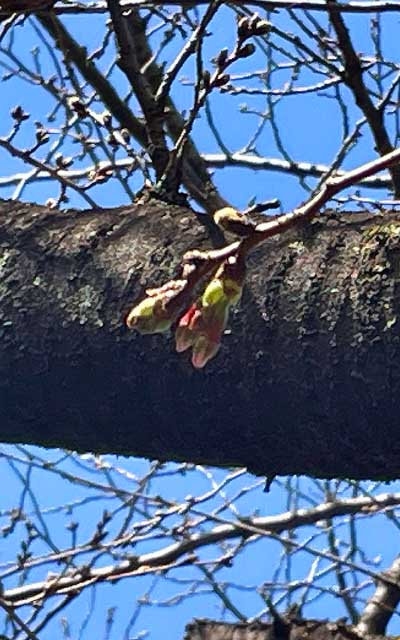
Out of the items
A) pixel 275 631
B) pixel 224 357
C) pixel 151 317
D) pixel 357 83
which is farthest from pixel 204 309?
Answer: pixel 357 83

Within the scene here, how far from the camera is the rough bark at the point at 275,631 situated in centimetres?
121

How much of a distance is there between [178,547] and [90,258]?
1.21 m

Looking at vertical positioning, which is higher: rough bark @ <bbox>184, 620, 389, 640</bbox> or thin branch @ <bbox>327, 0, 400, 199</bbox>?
thin branch @ <bbox>327, 0, 400, 199</bbox>

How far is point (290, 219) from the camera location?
0.65 m

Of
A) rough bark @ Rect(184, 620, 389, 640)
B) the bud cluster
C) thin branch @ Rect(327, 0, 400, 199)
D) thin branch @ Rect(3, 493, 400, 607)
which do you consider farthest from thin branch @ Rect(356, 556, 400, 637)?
the bud cluster

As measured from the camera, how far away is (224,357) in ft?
3.28

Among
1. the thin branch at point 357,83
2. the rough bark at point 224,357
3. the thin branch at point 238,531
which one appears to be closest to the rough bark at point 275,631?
the rough bark at point 224,357

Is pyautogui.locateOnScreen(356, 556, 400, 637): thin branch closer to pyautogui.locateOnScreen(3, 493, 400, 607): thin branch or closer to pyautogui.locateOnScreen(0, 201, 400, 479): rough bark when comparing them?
pyautogui.locateOnScreen(3, 493, 400, 607): thin branch

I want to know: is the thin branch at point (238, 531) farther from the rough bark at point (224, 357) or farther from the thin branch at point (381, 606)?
the rough bark at point (224, 357)

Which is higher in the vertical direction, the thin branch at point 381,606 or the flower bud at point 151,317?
the thin branch at point 381,606

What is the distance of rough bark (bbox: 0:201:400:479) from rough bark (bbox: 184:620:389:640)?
0.26 metres

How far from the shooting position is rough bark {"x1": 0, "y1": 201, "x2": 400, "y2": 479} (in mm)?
978

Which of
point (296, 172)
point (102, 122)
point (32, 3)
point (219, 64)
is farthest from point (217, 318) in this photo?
point (296, 172)

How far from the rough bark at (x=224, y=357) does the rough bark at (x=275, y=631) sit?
0.26m
